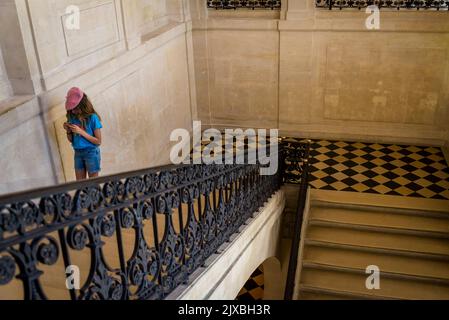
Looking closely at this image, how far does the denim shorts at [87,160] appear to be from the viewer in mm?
4883

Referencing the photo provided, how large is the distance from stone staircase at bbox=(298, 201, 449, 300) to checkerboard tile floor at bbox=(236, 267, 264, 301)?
9.65 feet

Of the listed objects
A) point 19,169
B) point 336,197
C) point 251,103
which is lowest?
point 336,197

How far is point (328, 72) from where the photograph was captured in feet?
31.1

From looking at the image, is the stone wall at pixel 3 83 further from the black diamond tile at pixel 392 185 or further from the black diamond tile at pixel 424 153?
the black diamond tile at pixel 424 153

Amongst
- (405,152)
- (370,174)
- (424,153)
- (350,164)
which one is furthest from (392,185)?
(424,153)

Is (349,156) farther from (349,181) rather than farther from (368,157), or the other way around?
(349,181)

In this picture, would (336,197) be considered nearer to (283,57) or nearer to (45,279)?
(283,57)

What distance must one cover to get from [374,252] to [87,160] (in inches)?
180

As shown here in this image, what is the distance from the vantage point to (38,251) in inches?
74.7

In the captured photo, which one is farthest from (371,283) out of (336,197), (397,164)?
(397,164)

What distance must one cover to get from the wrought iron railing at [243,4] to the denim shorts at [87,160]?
5.71 m

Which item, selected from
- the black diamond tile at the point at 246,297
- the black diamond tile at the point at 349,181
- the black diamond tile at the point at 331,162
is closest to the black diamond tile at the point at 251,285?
the black diamond tile at the point at 246,297

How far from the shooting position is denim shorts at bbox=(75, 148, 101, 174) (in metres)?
4.88

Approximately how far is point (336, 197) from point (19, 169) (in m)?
5.12
